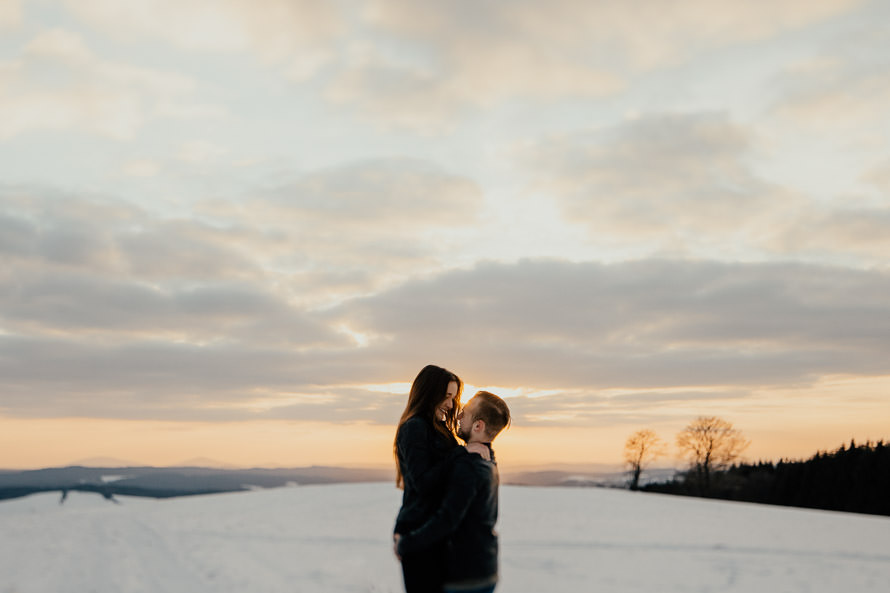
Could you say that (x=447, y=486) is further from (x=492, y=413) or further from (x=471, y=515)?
(x=492, y=413)

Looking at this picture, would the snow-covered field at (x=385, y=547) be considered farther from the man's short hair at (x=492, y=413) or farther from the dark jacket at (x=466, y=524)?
the man's short hair at (x=492, y=413)

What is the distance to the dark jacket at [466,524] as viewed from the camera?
14.0ft

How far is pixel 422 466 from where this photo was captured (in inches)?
181

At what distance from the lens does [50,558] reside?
13.6m

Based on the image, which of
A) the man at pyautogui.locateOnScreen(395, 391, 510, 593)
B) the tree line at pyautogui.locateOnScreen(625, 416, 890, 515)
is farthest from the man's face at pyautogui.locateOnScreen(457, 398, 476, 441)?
the tree line at pyautogui.locateOnScreen(625, 416, 890, 515)

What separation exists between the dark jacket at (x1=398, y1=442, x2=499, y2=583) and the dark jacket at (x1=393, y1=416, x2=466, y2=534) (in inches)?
3.8

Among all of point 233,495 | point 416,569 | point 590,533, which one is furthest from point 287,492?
point 416,569

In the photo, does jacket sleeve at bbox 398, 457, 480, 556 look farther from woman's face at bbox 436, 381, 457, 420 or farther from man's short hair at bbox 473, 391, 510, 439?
woman's face at bbox 436, 381, 457, 420

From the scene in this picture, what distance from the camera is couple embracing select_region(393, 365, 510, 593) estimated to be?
4.31 metres

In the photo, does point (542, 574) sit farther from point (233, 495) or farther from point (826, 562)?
point (233, 495)

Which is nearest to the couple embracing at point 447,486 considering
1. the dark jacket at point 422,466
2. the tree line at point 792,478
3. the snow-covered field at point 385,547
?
the dark jacket at point 422,466

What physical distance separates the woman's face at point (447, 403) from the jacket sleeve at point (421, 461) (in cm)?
14

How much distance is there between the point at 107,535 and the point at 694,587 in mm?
13120

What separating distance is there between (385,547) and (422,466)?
38.8 ft
